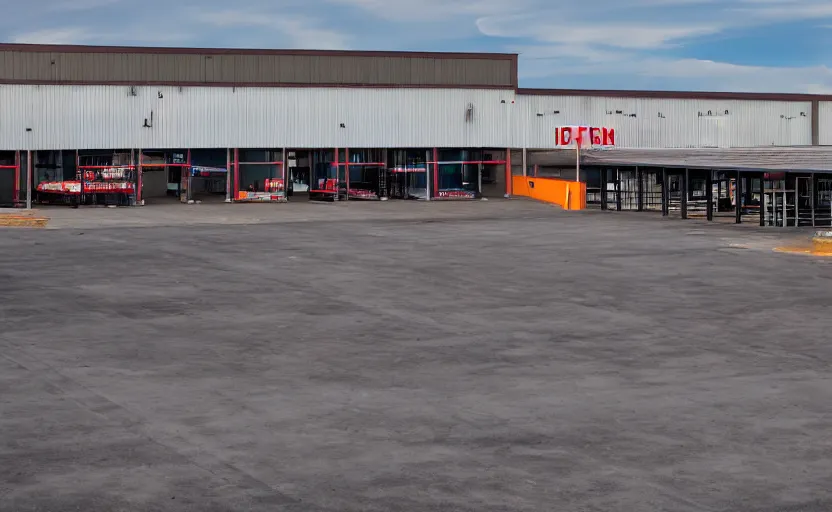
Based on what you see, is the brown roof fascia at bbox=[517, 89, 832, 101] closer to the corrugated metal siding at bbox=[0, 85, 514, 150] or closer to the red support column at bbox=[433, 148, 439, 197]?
the corrugated metal siding at bbox=[0, 85, 514, 150]

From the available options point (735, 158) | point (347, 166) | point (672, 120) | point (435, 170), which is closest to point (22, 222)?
point (347, 166)

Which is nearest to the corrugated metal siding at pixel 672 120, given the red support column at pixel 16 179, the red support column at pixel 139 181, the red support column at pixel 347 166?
the red support column at pixel 347 166

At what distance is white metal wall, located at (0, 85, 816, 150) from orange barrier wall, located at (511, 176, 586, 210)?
3.41m

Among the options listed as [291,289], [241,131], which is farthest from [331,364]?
[241,131]

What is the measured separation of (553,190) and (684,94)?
57.7ft

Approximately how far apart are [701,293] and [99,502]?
65.3ft

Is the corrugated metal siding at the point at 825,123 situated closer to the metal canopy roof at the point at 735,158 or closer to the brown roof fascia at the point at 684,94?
the brown roof fascia at the point at 684,94

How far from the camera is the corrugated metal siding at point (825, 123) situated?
284ft

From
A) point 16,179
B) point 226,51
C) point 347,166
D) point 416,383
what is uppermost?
point 226,51

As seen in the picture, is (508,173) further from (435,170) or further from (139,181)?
(139,181)

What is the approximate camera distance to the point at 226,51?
7181 cm

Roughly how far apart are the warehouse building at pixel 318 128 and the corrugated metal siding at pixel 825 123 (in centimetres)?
695

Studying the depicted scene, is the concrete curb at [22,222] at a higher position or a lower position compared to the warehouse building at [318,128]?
lower

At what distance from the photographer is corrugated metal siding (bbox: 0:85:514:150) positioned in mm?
68312
